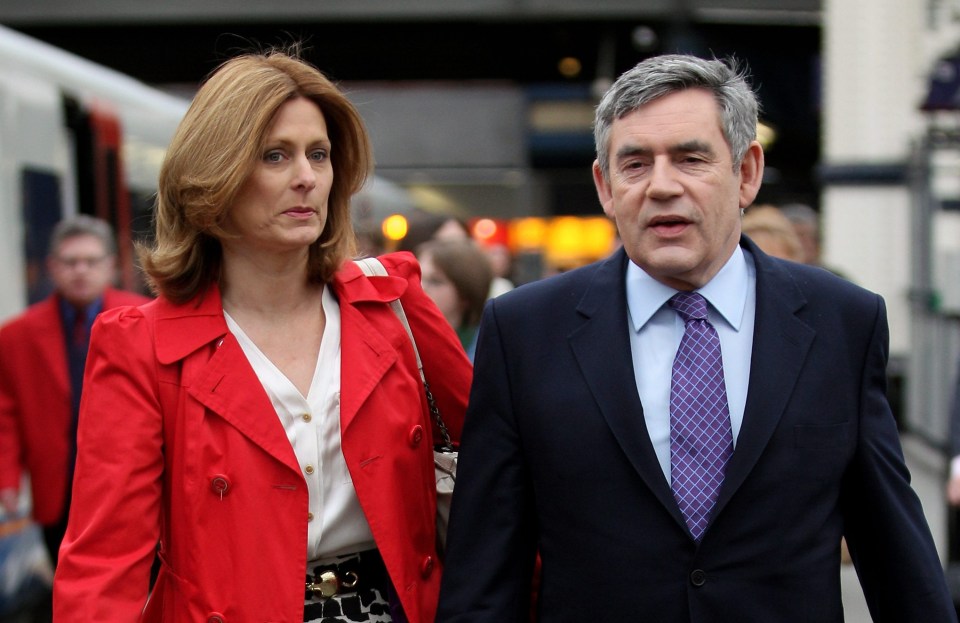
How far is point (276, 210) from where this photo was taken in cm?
303

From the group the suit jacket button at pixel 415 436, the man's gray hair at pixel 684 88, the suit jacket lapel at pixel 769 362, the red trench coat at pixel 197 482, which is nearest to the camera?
the suit jacket lapel at pixel 769 362

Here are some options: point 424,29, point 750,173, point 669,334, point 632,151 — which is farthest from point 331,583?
point 424,29

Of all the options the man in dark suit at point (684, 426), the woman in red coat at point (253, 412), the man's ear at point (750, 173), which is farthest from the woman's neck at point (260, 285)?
the man's ear at point (750, 173)

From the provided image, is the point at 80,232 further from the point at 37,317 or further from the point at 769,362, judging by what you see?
the point at 769,362

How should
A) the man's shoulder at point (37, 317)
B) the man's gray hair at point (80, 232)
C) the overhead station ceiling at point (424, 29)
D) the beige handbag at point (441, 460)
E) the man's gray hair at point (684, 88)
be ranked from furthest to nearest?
the overhead station ceiling at point (424, 29) → the man's gray hair at point (80, 232) → the man's shoulder at point (37, 317) → the beige handbag at point (441, 460) → the man's gray hair at point (684, 88)

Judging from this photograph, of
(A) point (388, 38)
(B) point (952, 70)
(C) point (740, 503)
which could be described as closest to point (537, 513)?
(C) point (740, 503)

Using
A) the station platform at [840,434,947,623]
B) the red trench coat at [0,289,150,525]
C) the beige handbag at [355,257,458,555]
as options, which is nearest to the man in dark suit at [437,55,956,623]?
the beige handbag at [355,257,458,555]

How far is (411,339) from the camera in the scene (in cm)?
328

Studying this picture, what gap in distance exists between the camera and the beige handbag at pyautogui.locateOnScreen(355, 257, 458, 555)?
327 centimetres

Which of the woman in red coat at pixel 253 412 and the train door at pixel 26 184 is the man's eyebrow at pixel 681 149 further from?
the train door at pixel 26 184

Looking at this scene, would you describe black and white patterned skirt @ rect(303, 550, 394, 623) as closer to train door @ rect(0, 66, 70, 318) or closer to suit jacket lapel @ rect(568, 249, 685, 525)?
suit jacket lapel @ rect(568, 249, 685, 525)

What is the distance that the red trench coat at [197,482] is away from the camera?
2873mm

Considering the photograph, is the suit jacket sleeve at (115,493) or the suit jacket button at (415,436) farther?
the suit jacket button at (415,436)

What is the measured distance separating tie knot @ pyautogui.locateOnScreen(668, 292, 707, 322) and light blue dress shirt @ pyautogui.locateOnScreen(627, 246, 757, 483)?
0.07 ft
